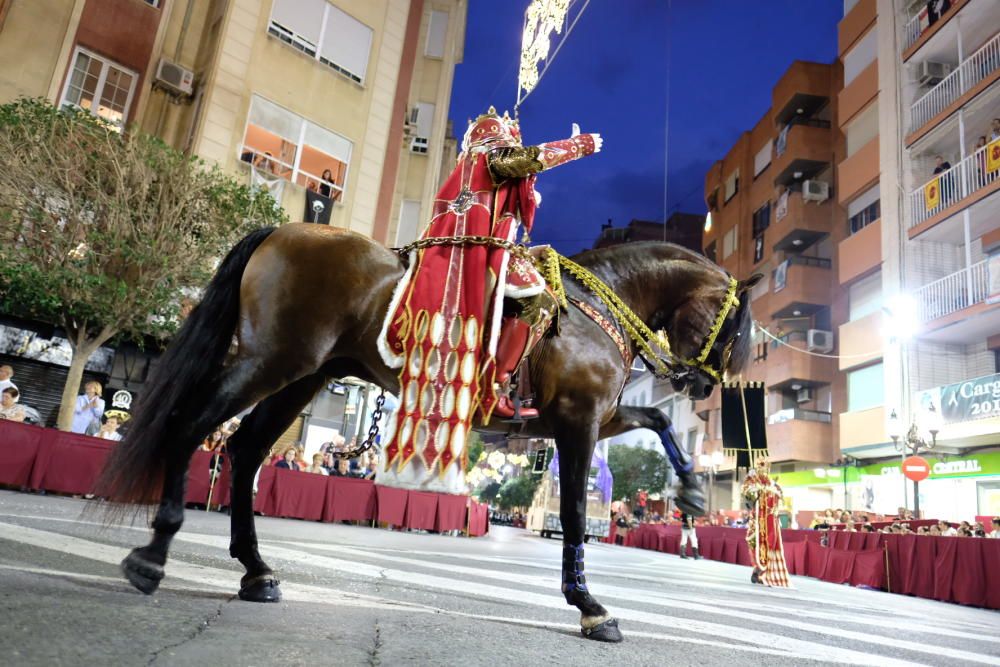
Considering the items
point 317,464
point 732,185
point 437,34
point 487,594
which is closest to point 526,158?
point 487,594

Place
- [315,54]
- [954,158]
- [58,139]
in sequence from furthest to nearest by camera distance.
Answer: [954,158]
[315,54]
[58,139]

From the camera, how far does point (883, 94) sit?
27.5 metres

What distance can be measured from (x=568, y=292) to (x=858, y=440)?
26.7 meters

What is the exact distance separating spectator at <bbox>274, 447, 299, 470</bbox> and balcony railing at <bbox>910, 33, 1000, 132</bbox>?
23712mm

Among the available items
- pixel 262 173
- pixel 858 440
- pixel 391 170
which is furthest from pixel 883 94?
pixel 262 173

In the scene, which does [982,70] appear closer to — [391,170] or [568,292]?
[391,170]

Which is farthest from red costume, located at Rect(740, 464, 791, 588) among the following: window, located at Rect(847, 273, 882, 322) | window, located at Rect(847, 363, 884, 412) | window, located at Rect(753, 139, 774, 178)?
window, located at Rect(753, 139, 774, 178)

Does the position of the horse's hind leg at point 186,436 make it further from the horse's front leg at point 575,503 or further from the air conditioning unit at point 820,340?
the air conditioning unit at point 820,340

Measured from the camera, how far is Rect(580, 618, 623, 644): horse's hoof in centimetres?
312

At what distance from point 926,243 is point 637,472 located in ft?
82.6

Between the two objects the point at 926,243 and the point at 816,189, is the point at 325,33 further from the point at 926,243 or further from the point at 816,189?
the point at 816,189

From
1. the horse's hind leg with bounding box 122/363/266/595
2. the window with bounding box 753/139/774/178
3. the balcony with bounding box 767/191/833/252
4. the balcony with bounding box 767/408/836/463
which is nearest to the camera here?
the horse's hind leg with bounding box 122/363/266/595

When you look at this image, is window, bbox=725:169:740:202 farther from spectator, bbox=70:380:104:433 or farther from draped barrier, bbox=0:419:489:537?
spectator, bbox=70:380:104:433

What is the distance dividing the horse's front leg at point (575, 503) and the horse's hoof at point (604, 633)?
91mm
